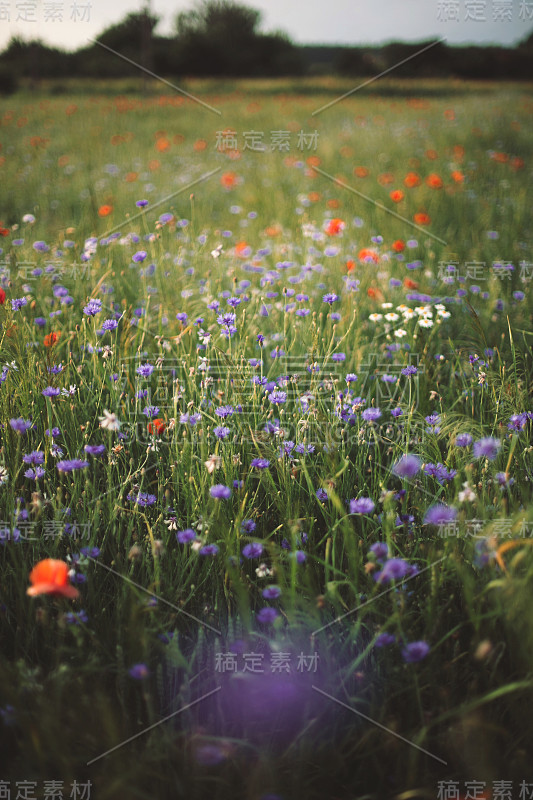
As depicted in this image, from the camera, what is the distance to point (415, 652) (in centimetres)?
107

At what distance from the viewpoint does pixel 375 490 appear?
60.7 inches

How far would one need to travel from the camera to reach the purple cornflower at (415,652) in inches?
41.7

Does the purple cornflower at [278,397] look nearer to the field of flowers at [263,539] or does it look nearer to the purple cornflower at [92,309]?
the field of flowers at [263,539]

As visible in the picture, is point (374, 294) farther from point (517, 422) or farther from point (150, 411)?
point (150, 411)

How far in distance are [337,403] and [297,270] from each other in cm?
146

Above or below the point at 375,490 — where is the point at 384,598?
below

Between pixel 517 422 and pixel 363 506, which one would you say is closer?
pixel 363 506

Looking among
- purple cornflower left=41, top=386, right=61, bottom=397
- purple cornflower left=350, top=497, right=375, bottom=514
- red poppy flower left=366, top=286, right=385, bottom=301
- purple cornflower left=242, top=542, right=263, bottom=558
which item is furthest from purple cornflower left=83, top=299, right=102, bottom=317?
red poppy flower left=366, top=286, right=385, bottom=301

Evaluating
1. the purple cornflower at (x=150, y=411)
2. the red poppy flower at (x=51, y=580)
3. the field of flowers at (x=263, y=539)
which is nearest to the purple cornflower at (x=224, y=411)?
the field of flowers at (x=263, y=539)

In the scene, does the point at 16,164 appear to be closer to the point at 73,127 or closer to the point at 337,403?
the point at 73,127

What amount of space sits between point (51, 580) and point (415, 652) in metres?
0.72

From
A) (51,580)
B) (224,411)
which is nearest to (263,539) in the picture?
(224,411)

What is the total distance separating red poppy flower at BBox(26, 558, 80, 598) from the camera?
95 cm

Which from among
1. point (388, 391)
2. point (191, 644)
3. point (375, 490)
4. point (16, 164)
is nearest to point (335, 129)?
point (16, 164)
